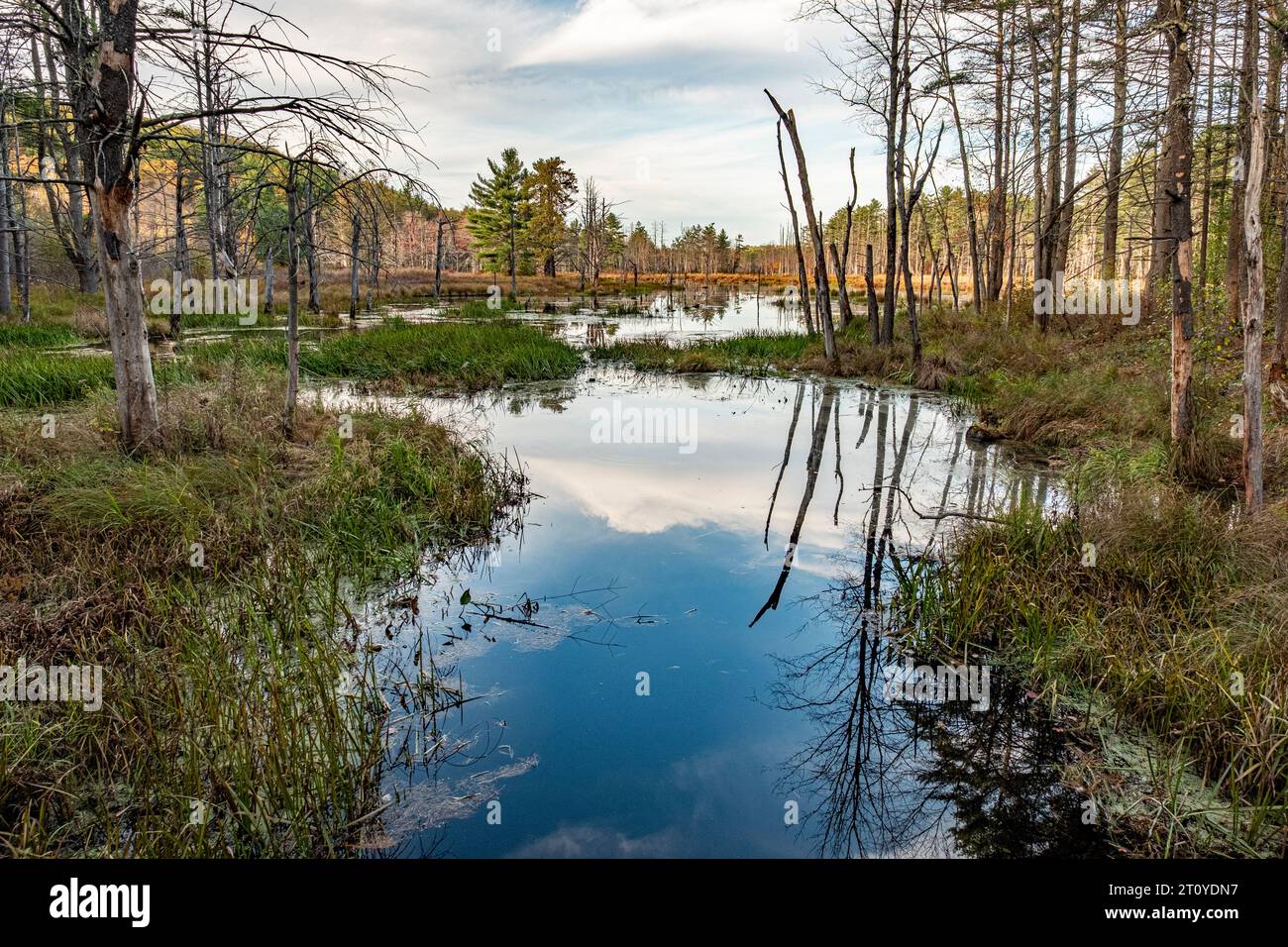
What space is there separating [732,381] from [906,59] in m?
7.32

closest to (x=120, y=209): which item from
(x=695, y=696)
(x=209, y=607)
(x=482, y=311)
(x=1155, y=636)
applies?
(x=209, y=607)

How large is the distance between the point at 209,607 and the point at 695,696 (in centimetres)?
321

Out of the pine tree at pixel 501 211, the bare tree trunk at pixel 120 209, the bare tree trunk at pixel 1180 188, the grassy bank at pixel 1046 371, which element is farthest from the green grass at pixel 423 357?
the pine tree at pixel 501 211

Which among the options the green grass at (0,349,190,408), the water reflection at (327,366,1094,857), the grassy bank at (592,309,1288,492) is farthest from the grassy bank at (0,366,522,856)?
the grassy bank at (592,309,1288,492)

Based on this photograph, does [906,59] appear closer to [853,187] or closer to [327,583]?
[853,187]

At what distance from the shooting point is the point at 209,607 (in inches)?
185

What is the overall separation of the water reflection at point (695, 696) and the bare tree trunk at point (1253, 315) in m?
2.01

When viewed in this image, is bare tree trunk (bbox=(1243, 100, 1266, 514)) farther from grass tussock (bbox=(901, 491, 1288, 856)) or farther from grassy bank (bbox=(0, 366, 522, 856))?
grassy bank (bbox=(0, 366, 522, 856))

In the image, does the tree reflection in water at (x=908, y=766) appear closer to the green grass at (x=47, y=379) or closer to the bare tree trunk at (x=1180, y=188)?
the bare tree trunk at (x=1180, y=188)

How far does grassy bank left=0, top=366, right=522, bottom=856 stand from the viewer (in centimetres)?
302

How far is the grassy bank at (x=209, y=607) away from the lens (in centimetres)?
302

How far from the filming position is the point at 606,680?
447cm
